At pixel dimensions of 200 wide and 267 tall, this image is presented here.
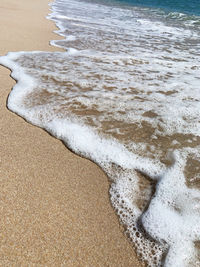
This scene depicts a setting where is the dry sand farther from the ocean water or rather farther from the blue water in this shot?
the blue water

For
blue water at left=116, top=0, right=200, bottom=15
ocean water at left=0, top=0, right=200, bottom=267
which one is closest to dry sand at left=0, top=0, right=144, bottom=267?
ocean water at left=0, top=0, right=200, bottom=267

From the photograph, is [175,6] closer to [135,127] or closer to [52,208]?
[135,127]

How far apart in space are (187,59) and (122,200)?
15.4ft

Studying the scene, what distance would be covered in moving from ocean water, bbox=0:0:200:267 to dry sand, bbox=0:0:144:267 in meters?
0.12

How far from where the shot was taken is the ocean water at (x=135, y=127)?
1518 millimetres

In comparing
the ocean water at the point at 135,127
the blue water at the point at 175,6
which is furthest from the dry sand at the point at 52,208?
the blue water at the point at 175,6

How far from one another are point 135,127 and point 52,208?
1261 mm

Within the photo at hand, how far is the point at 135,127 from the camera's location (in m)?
2.46

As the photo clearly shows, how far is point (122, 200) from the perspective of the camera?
168 centimetres

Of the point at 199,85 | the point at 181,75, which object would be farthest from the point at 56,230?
the point at 181,75

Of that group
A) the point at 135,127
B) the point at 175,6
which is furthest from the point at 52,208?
the point at 175,6

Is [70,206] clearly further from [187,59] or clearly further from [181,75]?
[187,59]

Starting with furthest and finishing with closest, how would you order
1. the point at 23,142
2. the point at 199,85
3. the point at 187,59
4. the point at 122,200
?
the point at 187,59
the point at 199,85
the point at 23,142
the point at 122,200

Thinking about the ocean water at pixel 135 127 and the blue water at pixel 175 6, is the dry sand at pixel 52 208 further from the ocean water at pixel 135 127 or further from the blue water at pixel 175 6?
the blue water at pixel 175 6
